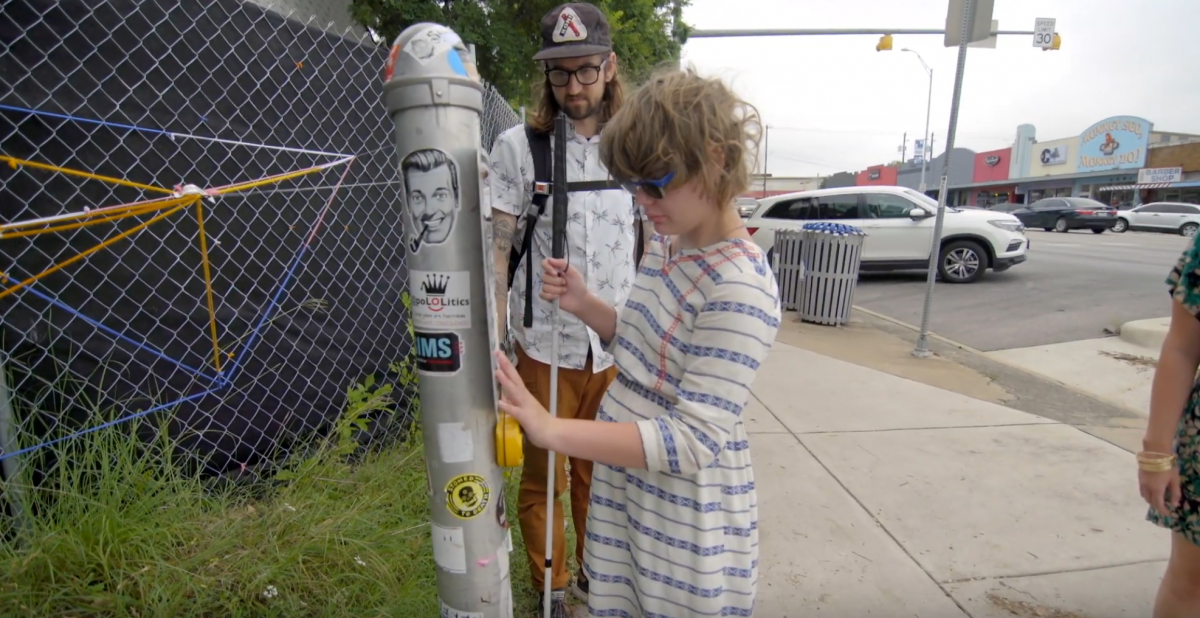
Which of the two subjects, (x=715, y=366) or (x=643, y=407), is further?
(x=643, y=407)

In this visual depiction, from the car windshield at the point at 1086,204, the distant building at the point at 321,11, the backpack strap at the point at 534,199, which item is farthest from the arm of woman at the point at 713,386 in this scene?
the car windshield at the point at 1086,204

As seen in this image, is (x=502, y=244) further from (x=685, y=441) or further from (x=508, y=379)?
(x=685, y=441)

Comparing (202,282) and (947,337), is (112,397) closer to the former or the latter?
(202,282)

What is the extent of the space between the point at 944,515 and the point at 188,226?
141 inches

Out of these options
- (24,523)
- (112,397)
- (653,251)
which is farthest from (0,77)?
(653,251)

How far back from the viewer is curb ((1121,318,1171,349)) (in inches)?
260

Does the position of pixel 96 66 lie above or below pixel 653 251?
above

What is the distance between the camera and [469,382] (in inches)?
48.4

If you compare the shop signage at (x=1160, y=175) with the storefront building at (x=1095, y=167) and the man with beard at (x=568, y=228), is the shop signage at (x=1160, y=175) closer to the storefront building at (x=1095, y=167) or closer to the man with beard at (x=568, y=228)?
the storefront building at (x=1095, y=167)

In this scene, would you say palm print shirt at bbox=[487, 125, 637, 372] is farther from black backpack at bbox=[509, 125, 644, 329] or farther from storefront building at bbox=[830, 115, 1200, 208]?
storefront building at bbox=[830, 115, 1200, 208]

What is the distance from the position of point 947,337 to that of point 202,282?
713 centimetres

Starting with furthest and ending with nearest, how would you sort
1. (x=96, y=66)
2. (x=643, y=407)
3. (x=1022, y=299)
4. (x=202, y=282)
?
1. (x=1022, y=299)
2. (x=202, y=282)
3. (x=96, y=66)
4. (x=643, y=407)

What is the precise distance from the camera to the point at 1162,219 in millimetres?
23875

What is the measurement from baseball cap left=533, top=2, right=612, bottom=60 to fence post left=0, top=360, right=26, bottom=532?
1946 mm
